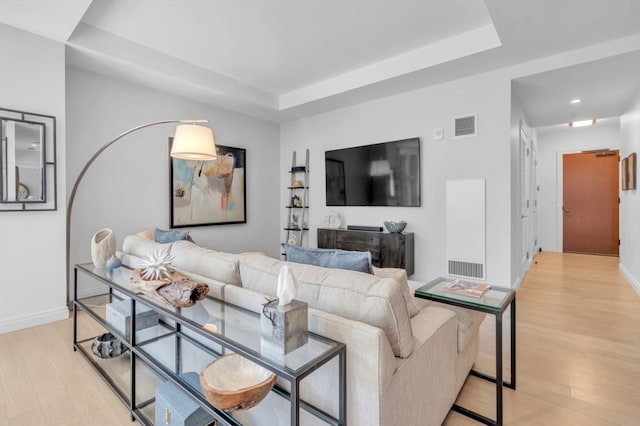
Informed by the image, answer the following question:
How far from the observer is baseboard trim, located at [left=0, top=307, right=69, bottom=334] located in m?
2.58

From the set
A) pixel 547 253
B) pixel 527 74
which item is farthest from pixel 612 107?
pixel 547 253

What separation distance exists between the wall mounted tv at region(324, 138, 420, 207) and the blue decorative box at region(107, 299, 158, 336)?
3.11 m

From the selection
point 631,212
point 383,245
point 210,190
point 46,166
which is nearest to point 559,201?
point 631,212

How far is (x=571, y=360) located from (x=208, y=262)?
8.29ft

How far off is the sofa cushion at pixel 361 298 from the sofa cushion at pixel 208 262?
0.32 meters

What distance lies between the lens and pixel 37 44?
8.82 feet

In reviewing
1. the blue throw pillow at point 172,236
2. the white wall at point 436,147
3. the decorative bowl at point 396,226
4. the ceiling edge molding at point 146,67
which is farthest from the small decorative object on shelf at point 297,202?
the blue throw pillow at point 172,236

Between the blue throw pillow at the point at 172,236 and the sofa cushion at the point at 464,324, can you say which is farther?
the blue throw pillow at the point at 172,236

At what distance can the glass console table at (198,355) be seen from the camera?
3.28 ft

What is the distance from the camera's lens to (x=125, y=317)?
6.11ft

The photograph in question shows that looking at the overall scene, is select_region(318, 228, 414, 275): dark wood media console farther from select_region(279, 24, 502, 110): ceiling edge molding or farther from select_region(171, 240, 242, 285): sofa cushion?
select_region(171, 240, 242, 285): sofa cushion

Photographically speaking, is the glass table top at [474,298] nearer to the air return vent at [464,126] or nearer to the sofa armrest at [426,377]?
the sofa armrest at [426,377]

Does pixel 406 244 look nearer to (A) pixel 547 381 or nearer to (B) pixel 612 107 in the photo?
(A) pixel 547 381

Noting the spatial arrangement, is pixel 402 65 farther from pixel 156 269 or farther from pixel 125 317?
pixel 125 317
